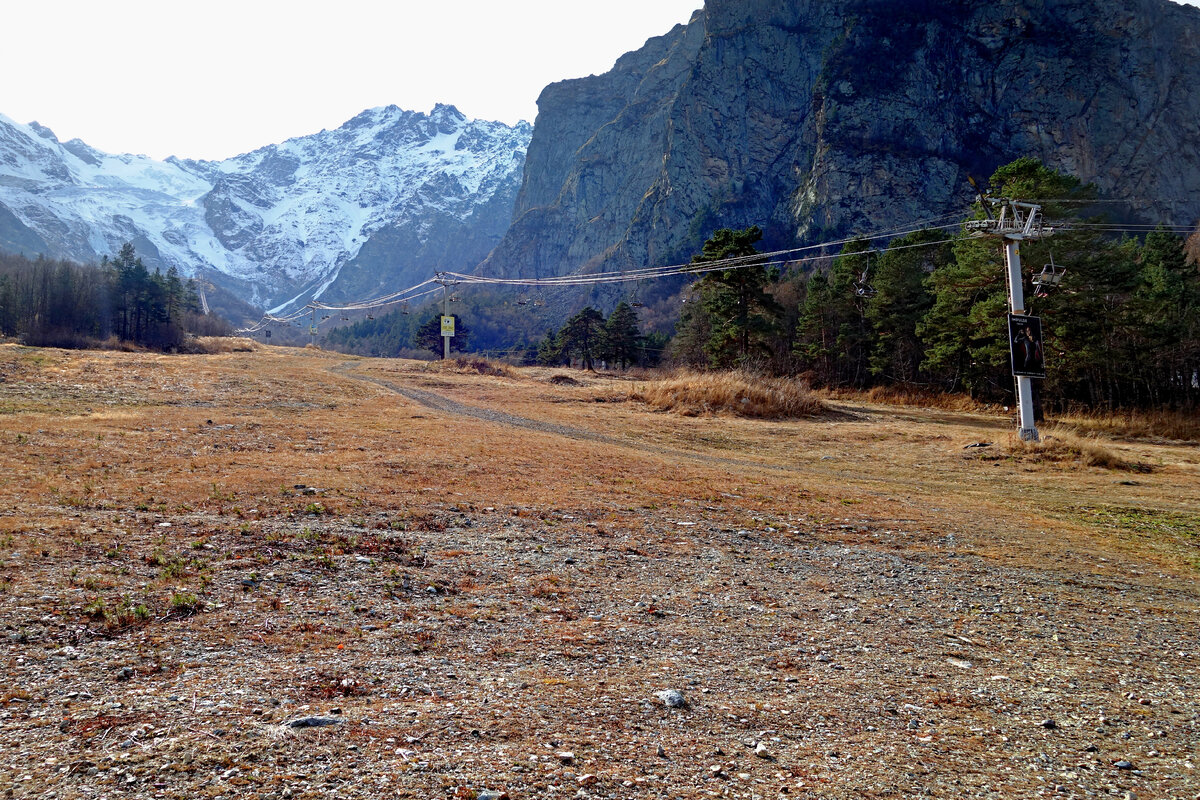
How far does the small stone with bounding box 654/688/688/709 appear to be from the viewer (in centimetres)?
389

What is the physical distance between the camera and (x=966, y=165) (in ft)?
A: 389

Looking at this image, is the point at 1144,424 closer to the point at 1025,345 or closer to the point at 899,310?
the point at 1025,345

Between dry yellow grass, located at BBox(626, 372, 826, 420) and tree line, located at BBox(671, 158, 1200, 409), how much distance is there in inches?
278

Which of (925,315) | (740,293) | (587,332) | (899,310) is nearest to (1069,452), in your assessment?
(740,293)

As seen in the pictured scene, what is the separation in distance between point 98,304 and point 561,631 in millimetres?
89694

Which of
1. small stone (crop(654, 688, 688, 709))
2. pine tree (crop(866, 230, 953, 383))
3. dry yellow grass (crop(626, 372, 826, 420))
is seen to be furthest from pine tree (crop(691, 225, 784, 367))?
small stone (crop(654, 688, 688, 709))

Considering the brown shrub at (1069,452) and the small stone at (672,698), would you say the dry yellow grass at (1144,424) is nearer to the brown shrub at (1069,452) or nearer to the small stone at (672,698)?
the brown shrub at (1069,452)

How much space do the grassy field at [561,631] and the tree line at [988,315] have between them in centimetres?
1870

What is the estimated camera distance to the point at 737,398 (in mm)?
27016

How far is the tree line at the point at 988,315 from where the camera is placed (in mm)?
27906

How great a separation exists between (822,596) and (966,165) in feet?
453

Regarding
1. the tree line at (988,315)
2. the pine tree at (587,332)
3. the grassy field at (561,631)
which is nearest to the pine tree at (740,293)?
the tree line at (988,315)

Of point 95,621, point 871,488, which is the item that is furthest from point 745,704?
point 871,488

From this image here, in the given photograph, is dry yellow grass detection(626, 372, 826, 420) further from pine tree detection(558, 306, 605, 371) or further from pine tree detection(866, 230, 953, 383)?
pine tree detection(558, 306, 605, 371)
